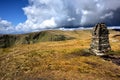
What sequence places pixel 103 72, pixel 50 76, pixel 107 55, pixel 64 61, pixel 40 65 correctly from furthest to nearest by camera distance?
pixel 107 55 < pixel 64 61 < pixel 40 65 < pixel 103 72 < pixel 50 76

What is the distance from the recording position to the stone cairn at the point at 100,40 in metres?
39.6

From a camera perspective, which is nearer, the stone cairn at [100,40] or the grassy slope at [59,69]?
the grassy slope at [59,69]

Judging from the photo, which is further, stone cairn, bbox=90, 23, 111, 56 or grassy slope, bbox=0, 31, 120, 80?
stone cairn, bbox=90, 23, 111, 56

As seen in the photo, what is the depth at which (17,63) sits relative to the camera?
33031 millimetres

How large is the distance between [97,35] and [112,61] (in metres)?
6.65

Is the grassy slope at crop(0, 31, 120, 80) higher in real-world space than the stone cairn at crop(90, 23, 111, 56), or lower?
lower

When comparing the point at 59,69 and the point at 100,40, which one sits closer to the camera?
the point at 59,69

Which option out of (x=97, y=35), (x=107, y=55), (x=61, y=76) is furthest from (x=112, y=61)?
(x=61, y=76)

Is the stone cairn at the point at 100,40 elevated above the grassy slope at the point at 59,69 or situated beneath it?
elevated above

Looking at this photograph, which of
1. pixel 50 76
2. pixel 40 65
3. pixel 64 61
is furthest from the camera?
pixel 64 61

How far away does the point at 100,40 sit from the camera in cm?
3978

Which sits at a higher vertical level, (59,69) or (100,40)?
(100,40)

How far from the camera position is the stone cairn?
39.6m

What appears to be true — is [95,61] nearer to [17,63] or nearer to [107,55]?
[107,55]
